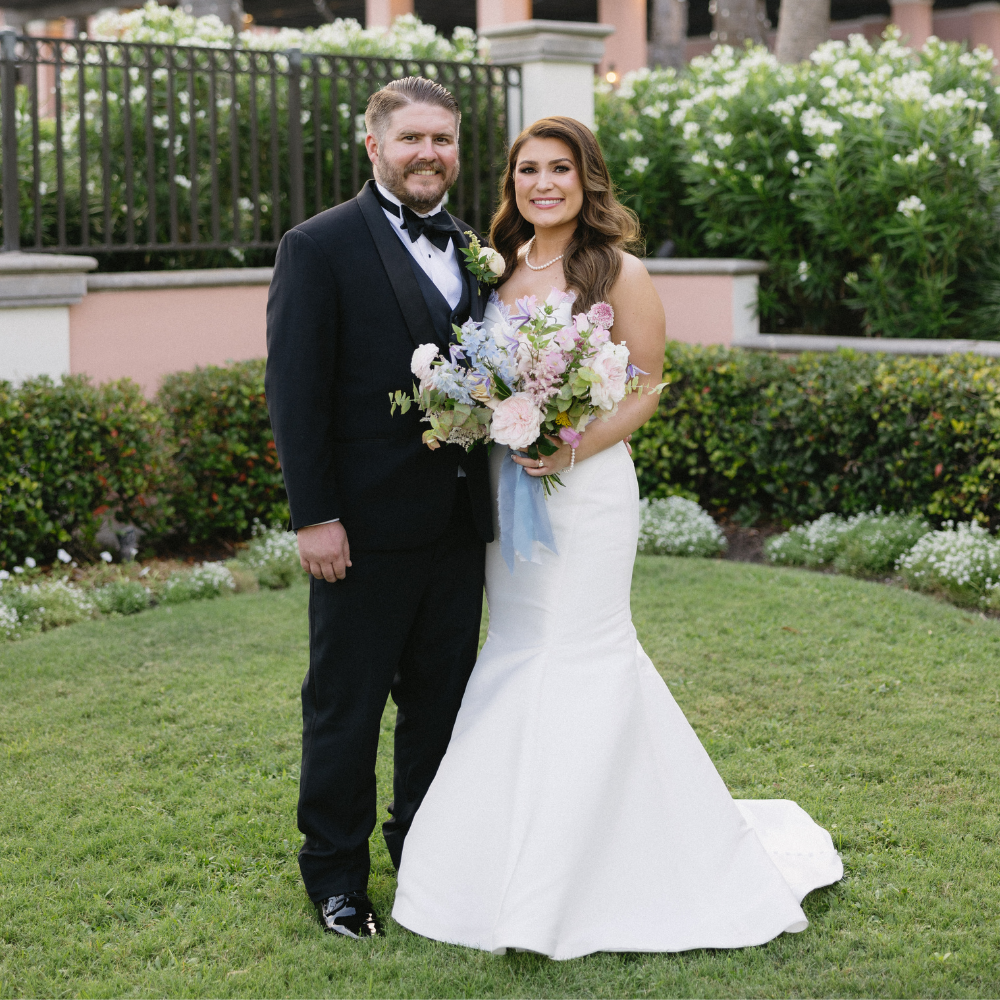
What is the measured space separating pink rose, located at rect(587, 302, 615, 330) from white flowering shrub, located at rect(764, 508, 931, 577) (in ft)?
12.8

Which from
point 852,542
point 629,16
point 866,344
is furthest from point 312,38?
point 629,16

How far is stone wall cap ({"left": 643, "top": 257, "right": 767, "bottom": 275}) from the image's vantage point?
8586 millimetres

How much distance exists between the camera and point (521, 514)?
3252 mm

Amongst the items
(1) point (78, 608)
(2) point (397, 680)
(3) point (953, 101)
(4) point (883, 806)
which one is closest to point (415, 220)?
(2) point (397, 680)

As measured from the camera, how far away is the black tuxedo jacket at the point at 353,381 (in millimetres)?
3135

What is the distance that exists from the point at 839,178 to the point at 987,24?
19.2 metres

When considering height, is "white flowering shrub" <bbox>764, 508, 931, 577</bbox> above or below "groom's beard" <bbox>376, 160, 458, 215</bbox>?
below

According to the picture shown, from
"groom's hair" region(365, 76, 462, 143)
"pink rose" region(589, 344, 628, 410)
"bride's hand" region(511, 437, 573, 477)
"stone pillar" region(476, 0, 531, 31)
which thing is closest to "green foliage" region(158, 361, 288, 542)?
"groom's hair" region(365, 76, 462, 143)

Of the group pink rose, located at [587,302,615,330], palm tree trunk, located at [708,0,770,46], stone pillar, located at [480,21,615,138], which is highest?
palm tree trunk, located at [708,0,770,46]

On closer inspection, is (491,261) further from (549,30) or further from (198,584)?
(549,30)

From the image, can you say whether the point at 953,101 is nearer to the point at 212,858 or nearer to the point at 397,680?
the point at 397,680

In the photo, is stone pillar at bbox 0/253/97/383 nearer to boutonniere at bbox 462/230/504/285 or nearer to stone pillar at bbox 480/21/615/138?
stone pillar at bbox 480/21/615/138

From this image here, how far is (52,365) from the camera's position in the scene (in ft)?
23.2

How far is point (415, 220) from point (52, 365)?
4.48m
